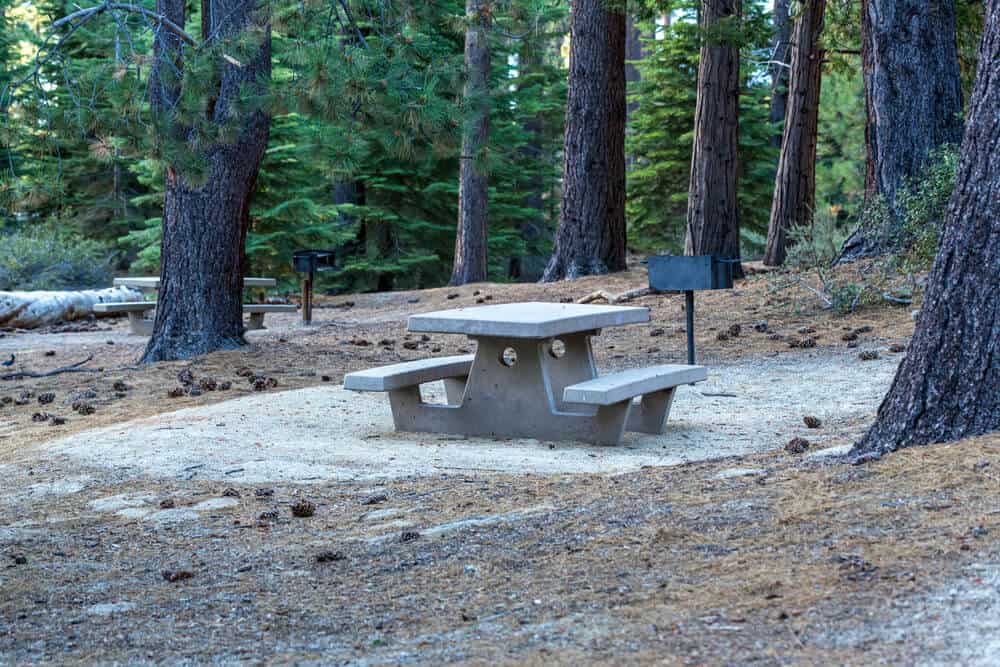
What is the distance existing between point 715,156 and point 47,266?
1136 centimetres

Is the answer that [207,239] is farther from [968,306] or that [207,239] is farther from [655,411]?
[968,306]

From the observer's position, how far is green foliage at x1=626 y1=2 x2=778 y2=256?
23859 mm

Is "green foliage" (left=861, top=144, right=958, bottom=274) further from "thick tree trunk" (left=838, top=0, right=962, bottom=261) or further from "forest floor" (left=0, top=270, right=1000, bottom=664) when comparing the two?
"forest floor" (left=0, top=270, right=1000, bottom=664)

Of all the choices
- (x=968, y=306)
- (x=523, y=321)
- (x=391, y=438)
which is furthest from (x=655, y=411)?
(x=968, y=306)

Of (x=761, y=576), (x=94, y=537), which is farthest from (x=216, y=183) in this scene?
(x=761, y=576)

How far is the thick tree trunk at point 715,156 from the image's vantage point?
51.0 ft

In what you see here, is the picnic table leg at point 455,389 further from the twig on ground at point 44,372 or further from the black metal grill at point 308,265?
the black metal grill at point 308,265

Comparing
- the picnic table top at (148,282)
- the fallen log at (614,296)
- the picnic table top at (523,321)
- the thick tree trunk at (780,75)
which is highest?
the thick tree trunk at (780,75)

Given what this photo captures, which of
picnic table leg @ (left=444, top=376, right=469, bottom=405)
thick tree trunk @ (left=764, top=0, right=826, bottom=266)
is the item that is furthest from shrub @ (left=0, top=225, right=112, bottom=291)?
picnic table leg @ (left=444, top=376, right=469, bottom=405)

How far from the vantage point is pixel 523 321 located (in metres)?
7.11

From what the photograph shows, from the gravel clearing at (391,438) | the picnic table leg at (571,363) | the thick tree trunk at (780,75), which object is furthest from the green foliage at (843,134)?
the picnic table leg at (571,363)

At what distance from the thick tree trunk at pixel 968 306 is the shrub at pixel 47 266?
56.7ft

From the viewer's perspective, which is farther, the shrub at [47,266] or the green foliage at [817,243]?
the shrub at [47,266]

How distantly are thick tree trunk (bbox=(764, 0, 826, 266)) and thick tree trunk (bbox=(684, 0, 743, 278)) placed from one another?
2397 millimetres
